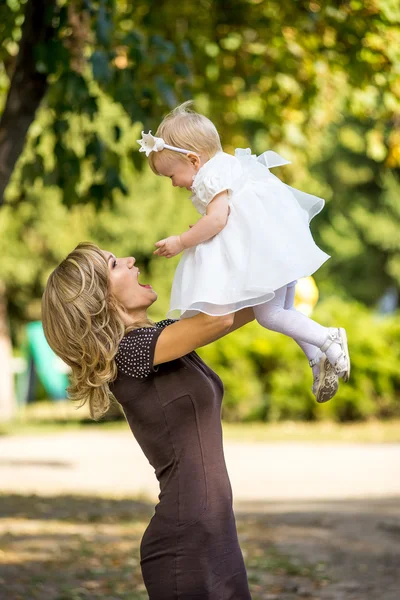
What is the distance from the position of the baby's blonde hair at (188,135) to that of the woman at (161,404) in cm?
36

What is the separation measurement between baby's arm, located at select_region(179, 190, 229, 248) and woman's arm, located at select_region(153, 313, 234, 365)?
200 mm

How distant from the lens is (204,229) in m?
2.57

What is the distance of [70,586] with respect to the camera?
5.33 metres

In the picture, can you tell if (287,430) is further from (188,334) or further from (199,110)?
(188,334)

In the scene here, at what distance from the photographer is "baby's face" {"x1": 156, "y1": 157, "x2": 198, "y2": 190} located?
268 cm

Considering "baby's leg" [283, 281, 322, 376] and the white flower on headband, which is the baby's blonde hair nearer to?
the white flower on headband

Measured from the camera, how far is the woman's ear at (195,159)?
2660 millimetres

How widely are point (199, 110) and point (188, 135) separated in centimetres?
486

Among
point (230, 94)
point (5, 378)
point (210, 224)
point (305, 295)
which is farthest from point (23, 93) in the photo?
point (5, 378)

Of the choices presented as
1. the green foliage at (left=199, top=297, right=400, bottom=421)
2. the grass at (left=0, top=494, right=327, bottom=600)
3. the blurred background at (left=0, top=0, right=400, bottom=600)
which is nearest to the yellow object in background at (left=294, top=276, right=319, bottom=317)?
the blurred background at (left=0, top=0, right=400, bottom=600)

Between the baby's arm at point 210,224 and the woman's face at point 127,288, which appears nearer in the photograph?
the baby's arm at point 210,224

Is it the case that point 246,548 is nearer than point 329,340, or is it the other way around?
point 329,340

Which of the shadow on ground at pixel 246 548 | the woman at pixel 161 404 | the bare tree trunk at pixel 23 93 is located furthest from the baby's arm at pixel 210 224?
the shadow on ground at pixel 246 548

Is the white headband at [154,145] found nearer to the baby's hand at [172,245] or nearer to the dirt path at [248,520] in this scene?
the baby's hand at [172,245]
